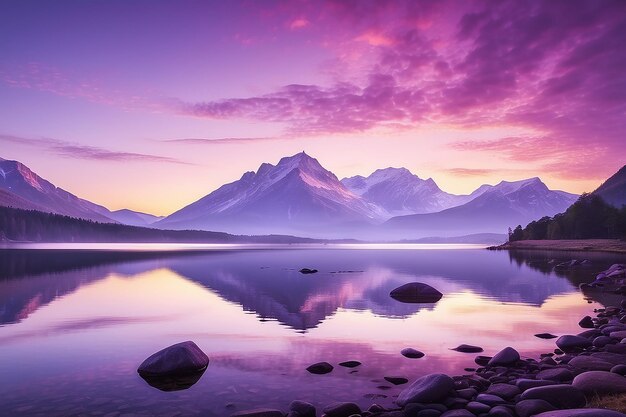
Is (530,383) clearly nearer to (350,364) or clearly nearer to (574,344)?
(350,364)

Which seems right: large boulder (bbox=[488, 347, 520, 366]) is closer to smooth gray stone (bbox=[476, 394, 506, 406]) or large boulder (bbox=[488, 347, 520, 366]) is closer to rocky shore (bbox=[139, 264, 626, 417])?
rocky shore (bbox=[139, 264, 626, 417])

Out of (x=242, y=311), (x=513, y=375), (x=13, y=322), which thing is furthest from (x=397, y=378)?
(x=13, y=322)

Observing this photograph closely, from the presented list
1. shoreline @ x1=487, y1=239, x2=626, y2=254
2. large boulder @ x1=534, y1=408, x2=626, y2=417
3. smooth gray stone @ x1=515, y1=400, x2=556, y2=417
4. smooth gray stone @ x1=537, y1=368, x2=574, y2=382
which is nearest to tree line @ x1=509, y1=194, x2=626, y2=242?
shoreline @ x1=487, y1=239, x2=626, y2=254

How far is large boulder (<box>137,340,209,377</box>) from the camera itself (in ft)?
70.0

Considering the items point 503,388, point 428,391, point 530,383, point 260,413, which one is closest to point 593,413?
point 503,388

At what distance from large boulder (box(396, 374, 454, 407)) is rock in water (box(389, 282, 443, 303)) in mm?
31737

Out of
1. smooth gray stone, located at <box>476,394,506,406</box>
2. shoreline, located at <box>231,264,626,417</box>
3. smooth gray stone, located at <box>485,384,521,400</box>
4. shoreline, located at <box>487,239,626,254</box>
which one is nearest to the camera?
shoreline, located at <box>231,264,626,417</box>

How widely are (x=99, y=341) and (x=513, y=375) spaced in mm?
24394

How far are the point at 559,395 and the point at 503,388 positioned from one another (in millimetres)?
2128

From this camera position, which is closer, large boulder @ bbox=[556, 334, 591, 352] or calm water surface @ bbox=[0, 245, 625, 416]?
calm water surface @ bbox=[0, 245, 625, 416]

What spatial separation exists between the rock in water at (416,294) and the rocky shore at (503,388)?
25.7 m

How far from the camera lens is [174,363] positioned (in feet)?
70.8

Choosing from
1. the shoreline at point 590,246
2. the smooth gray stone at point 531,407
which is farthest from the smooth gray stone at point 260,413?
the shoreline at point 590,246

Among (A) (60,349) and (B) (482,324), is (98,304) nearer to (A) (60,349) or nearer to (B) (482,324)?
(A) (60,349)
